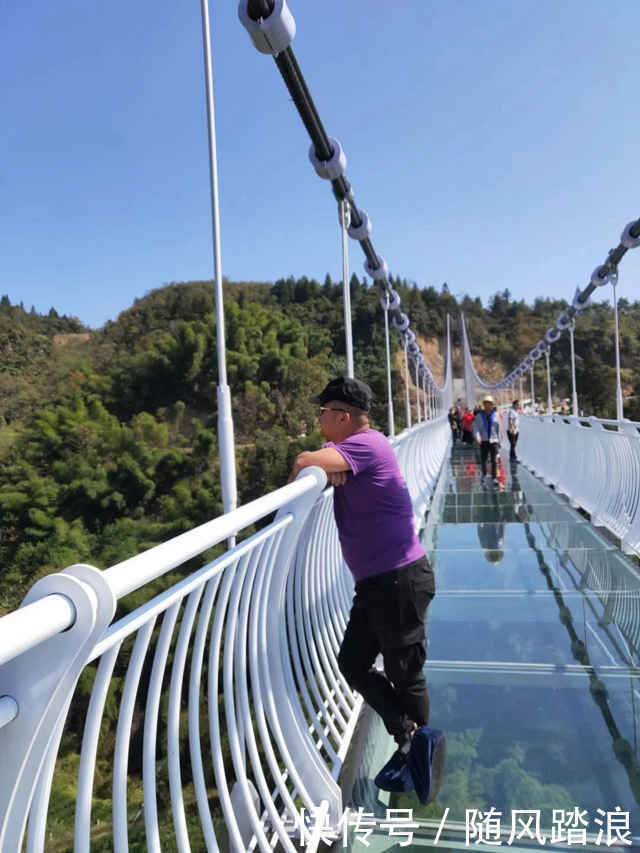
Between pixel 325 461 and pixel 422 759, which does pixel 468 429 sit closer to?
pixel 422 759

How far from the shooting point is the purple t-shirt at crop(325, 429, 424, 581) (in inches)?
75.1

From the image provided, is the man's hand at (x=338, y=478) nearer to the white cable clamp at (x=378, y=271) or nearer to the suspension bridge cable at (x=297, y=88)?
the suspension bridge cable at (x=297, y=88)

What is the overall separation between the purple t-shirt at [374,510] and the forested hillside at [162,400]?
124ft

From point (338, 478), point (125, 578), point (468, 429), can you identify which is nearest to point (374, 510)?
point (338, 478)

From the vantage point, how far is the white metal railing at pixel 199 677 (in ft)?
2.53

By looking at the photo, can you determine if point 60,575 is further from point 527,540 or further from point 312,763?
→ point 527,540

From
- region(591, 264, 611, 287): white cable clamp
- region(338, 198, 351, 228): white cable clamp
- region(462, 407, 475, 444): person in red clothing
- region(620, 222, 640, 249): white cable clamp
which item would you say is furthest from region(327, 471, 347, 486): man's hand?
region(462, 407, 475, 444): person in red clothing

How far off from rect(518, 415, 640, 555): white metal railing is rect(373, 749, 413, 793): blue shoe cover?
110 inches

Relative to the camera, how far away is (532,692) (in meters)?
2.60

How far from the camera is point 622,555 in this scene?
443 cm

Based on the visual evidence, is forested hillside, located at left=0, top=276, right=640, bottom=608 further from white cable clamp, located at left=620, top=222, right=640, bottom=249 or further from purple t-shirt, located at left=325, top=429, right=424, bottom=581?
purple t-shirt, located at left=325, top=429, right=424, bottom=581

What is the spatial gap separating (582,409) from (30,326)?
49.1 m

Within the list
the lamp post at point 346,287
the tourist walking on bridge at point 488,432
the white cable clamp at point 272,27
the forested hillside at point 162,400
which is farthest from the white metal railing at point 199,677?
the forested hillside at point 162,400

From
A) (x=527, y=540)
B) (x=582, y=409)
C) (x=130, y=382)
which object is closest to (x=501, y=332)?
(x=582, y=409)
